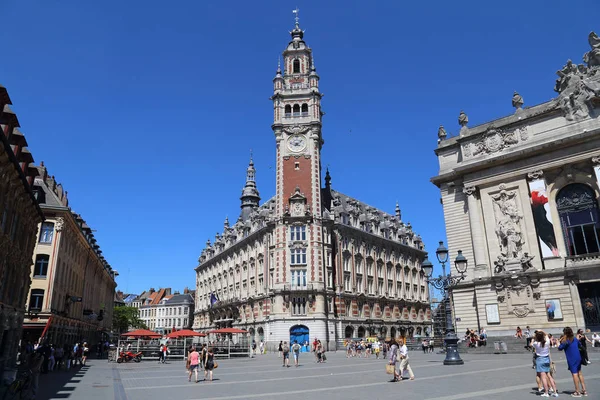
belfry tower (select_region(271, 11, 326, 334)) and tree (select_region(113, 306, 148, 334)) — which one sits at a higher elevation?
belfry tower (select_region(271, 11, 326, 334))

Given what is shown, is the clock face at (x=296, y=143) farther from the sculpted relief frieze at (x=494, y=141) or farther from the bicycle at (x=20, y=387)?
the bicycle at (x=20, y=387)

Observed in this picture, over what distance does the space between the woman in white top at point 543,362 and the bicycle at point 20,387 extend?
591 inches

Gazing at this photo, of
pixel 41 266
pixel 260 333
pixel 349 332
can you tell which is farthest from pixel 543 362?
pixel 260 333

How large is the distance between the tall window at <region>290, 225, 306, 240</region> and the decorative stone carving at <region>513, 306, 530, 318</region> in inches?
1209

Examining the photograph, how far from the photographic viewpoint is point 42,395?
15820mm

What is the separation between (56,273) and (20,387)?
30.8 metres

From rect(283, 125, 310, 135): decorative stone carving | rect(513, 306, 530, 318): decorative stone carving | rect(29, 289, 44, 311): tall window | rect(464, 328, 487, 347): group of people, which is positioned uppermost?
rect(283, 125, 310, 135): decorative stone carving

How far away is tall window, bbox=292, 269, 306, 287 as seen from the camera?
58375 millimetres

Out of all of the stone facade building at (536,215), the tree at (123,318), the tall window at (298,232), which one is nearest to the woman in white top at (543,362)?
the stone facade building at (536,215)

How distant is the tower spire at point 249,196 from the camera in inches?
3640

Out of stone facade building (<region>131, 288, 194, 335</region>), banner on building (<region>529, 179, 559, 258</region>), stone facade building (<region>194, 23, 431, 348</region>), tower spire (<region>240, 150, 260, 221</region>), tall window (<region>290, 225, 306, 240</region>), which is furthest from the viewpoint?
stone facade building (<region>131, 288, 194, 335</region>)

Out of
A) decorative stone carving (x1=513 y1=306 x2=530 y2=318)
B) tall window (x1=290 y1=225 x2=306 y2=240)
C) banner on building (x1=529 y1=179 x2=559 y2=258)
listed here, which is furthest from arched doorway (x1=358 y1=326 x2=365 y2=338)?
banner on building (x1=529 y1=179 x2=559 y2=258)

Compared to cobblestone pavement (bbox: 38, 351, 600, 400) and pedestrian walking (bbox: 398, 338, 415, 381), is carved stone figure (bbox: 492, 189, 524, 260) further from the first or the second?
pedestrian walking (bbox: 398, 338, 415, 381)

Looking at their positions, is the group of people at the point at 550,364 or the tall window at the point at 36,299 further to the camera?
the tall window at the point at 36,299
